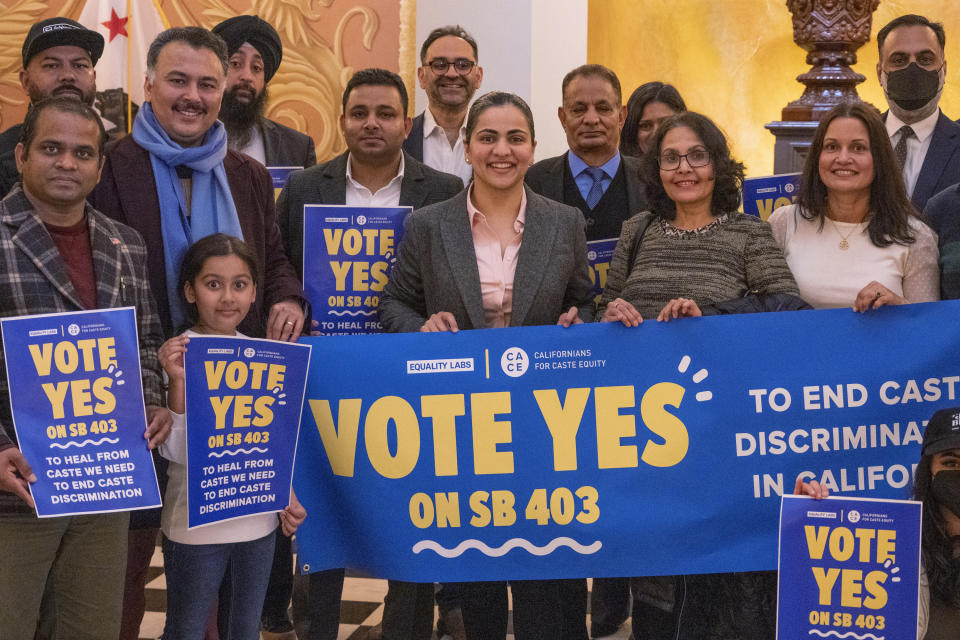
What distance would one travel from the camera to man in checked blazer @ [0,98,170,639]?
2578 mm

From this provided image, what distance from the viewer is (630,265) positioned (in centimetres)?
328

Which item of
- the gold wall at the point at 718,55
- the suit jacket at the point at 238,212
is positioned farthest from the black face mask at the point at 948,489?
the gold wall at the point at 718,55

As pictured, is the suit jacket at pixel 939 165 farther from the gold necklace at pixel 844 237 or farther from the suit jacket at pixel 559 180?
the suit jacket at pixel 559 180

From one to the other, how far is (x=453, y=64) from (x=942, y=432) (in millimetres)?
2466

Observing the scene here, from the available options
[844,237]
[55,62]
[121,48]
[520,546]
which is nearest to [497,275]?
[520,546]

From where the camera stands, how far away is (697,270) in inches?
123

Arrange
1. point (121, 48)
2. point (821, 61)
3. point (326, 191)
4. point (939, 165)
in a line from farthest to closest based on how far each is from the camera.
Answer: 1. point (821, 61)
2. point (121, 48)
3. point (939, 165)
4. point (326, 191)

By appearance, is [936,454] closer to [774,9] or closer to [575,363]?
[575,363]

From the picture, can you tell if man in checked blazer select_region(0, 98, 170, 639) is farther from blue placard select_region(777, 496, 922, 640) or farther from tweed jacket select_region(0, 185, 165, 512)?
blue placard select_region(777, 496, 922, 640)

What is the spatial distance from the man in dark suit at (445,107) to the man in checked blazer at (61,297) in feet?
5.90

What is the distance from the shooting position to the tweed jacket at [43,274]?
2586 millimetres

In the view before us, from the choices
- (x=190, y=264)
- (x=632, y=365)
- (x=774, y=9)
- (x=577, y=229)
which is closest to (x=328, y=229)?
(x=190, y=264)

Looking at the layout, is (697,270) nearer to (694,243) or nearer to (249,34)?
(694,243)

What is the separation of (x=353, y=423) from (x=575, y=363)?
64 centimetres
